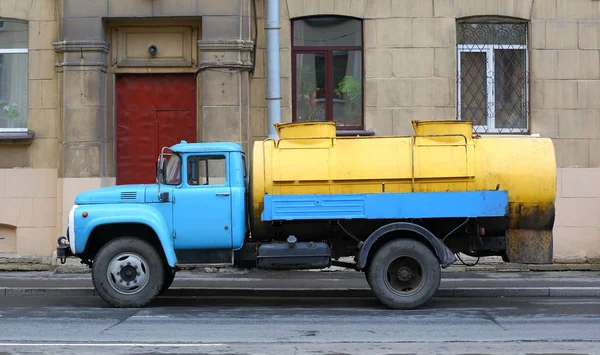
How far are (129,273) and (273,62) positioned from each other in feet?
19.3

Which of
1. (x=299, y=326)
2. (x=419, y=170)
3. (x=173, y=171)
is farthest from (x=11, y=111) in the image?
(x=299, y=326)

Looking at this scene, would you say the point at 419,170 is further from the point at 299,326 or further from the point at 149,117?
the point at 149,117

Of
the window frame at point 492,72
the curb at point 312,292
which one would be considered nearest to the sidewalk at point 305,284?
the curb at point 312,292

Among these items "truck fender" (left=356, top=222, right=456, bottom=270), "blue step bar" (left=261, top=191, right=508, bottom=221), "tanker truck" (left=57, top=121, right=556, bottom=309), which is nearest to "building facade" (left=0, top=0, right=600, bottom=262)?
"tanker truck" (left=57, top=121, right=556, bottom=309)

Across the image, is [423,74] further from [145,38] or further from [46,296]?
[46,296]

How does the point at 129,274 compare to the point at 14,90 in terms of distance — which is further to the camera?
the point at 14,90

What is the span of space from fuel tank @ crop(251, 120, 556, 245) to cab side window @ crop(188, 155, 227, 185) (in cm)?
46

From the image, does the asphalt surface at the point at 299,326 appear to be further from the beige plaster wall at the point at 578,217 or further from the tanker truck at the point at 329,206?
the beige plaster wall at the point at 578,217

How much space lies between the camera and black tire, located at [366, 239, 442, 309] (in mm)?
12391

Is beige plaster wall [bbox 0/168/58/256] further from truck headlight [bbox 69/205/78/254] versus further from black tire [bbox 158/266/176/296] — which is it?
truck headlight [bbox 69/205/78/254]

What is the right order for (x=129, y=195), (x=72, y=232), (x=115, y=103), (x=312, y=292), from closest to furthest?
(x=72, y=232) < (x=129, y=195) < (x=312, y=292) < (x=115, y=103)

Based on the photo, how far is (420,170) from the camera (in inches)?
493

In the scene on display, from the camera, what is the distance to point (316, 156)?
1261 centimetres

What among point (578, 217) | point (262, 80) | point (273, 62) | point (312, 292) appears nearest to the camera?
point (312, 292)
